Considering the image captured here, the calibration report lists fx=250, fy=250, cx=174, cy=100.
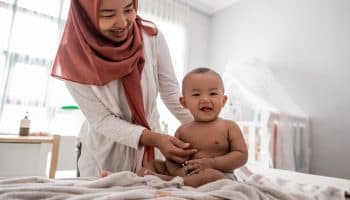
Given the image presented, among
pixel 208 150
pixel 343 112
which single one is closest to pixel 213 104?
pixel 208 150

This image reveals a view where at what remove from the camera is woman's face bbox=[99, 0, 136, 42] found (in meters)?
0.87

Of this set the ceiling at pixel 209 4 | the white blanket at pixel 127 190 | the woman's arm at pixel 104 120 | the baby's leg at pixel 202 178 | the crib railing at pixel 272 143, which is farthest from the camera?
the ceiling at pixel 209 4

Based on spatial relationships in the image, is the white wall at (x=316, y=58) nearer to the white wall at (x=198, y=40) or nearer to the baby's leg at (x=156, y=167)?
the white wall at (x=198, y=40)

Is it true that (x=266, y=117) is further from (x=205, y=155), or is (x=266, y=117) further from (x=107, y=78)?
(x=107, y=78)

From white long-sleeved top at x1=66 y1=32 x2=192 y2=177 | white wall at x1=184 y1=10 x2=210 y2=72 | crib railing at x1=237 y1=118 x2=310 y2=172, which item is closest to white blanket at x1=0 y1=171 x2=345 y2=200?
white long-sleeved top at x1=66 y1=32 x2=192 y2=177

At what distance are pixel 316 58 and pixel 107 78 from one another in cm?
246

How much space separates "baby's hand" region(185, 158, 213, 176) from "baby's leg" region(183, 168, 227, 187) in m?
0.03

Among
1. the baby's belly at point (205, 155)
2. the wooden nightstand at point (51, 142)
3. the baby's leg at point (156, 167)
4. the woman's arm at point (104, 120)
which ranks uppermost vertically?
the woman's arm at point (104, 120)

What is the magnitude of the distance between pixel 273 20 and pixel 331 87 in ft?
3.54

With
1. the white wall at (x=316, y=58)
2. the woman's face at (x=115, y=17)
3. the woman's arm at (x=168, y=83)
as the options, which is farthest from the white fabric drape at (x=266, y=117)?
the woman's face at (x=115, y=17)

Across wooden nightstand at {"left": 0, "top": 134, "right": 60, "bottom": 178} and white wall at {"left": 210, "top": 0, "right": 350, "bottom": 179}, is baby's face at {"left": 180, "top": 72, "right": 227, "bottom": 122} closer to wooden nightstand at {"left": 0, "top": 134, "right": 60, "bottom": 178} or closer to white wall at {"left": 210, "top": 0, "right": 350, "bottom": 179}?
wooden nightstand at {"left": 0, "top": 134, "right": 60, "bottom": 178}

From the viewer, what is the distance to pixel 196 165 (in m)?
0.71

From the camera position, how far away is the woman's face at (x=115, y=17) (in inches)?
34.2

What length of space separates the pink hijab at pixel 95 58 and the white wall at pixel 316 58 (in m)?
2.21
